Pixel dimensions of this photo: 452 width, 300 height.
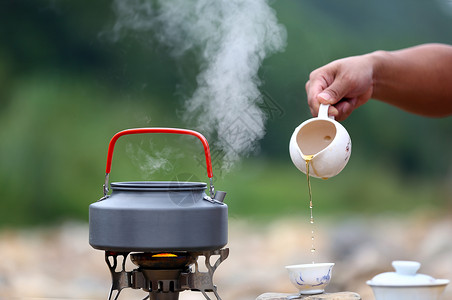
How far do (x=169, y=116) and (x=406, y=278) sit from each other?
415 centimetres

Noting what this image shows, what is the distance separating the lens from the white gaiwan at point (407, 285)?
62.7 inches

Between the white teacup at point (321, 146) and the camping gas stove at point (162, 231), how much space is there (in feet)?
1.06

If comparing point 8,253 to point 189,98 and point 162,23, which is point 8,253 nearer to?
point 189,98

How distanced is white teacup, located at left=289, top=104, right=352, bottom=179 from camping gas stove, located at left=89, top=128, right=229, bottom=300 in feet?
1.06

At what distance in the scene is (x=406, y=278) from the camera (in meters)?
1.62

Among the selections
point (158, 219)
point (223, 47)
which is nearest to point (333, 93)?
point (158, 219)

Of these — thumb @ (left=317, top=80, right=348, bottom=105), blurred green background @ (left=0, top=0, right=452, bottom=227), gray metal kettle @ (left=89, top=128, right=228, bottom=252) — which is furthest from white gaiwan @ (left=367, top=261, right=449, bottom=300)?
blurred green background @ (left=0, top=0, right=452, bottom=227)

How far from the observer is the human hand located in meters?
2.49

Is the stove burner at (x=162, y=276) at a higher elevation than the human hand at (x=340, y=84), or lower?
lower

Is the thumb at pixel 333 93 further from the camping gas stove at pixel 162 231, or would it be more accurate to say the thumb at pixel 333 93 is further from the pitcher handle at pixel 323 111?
the camping gas stove at pixel 162 231

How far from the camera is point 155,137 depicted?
17.8 ft

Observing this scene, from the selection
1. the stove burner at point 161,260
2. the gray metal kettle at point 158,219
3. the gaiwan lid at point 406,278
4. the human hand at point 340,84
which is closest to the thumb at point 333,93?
the human hand at point 340,84

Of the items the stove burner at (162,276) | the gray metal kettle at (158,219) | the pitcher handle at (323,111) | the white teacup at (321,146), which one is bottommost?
the stove burner at (162,276)

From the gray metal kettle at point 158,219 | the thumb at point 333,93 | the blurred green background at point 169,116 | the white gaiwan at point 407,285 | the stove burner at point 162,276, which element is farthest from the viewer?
the blurred green background at point 169,116
